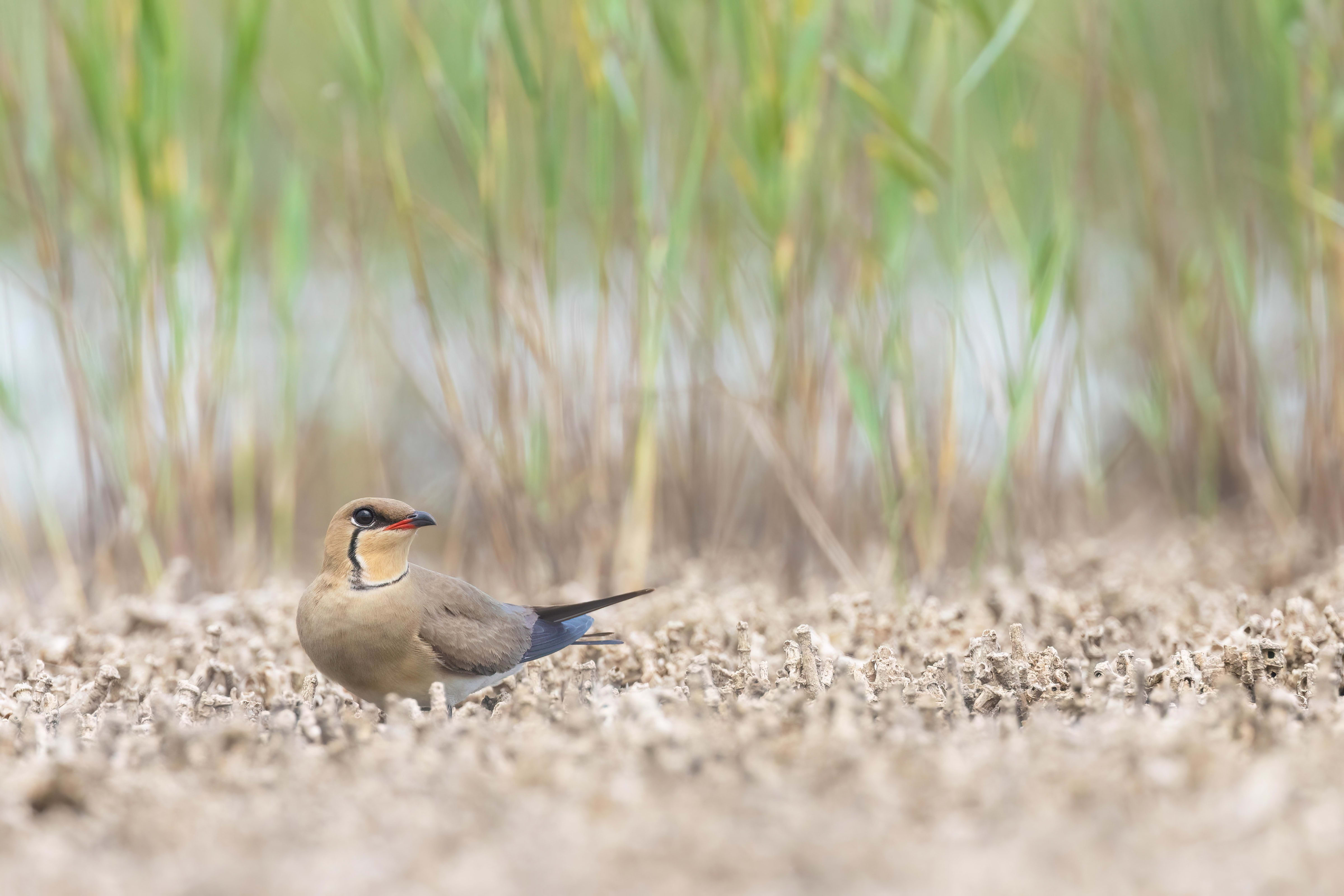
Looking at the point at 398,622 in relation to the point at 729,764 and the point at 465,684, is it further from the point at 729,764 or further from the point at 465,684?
the point at 729,764

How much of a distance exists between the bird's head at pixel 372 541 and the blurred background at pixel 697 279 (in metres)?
0.64

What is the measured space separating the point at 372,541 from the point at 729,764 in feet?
2.50

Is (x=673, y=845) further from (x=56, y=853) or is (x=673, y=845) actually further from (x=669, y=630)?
→ (x=669, y=630)

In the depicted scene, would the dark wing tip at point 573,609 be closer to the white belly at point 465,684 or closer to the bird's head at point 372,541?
the white belly at point 465,684

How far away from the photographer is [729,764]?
126 cm

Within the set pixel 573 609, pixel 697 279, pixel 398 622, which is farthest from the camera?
pixel 697 279

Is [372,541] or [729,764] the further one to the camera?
[372,541]

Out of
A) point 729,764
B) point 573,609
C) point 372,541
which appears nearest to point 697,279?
point 573,609

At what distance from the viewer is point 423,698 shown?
1875 millimetres

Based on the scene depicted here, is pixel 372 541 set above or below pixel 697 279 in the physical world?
below

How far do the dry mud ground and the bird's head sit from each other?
206 millimetres

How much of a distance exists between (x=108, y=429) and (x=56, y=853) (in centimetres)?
179

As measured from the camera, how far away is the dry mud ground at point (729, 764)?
0.96 m

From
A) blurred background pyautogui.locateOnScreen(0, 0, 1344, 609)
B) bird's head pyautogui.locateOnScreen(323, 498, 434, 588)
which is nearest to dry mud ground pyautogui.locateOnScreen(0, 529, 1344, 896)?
bird's head pyautogui.locateOnScreen(323, 498, 434, 588)
